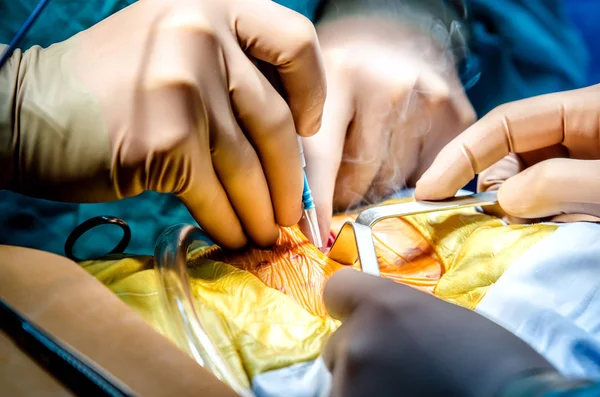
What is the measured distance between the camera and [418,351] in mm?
342

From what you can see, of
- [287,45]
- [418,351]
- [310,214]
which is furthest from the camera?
[310,214]

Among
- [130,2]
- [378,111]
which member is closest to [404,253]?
[378,111]

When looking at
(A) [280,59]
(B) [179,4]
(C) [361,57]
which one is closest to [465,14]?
(C) [361,57]

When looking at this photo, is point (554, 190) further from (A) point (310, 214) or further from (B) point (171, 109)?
(B) point (171, 109)

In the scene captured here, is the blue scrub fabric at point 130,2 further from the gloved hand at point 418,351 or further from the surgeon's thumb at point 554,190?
the gloved hand at point 418,351

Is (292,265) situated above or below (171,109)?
below

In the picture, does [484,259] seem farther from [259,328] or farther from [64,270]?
[64,270]

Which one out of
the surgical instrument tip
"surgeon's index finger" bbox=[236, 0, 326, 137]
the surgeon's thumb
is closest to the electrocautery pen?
the surgical instrument tip

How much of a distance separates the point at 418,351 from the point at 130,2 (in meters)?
0.58

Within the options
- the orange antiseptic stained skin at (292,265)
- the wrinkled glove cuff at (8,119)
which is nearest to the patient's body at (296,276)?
the orange antiseptic stained skin at (292,265)

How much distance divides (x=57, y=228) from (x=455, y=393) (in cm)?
47

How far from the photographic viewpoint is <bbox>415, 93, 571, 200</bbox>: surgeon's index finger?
2.39ft

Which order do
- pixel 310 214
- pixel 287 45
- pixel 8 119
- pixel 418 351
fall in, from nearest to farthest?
pixel 418 351
pixel 8 119
pixel 287 45
pixel 310 214

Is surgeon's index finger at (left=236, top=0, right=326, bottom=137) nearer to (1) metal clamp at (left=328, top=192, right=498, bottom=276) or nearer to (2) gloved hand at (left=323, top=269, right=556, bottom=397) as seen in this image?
(1) metal clamp at (left=328, top=192, right=498, bottom=276)
